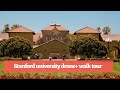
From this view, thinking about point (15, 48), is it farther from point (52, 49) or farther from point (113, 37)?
point (113, 37)

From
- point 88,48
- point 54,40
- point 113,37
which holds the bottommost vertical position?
point 88,48

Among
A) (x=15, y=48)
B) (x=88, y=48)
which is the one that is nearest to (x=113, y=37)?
(x=88, y=48)

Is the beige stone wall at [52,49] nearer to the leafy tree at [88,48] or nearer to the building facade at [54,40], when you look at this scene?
the building facade at [54,40]

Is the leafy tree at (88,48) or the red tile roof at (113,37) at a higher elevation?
the red tile roof at (113,37)

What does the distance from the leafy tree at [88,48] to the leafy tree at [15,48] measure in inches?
287

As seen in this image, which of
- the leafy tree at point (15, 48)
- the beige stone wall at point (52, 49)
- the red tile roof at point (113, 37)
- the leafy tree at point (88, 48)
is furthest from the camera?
the red tile roof at point (113, 37)

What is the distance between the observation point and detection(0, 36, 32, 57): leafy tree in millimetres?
41188

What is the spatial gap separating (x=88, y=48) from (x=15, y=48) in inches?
416

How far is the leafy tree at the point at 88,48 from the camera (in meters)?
42.2

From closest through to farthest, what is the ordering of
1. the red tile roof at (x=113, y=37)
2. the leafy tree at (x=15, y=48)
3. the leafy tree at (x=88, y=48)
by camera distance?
the leafy tree at (x=15, y=48) → the leafy tree at (x=88, y=48) → the red tile roof at (x=113, y=37)

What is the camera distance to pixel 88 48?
43.3 m

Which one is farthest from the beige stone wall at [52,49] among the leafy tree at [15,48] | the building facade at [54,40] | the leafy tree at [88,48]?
the leafy tree at [15,48]

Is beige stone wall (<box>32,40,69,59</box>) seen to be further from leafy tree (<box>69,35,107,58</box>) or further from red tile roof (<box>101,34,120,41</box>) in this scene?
red tile roof (<box>101,34,120,41</box>)

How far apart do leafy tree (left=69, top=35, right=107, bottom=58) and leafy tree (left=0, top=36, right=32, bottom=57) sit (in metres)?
7.28
